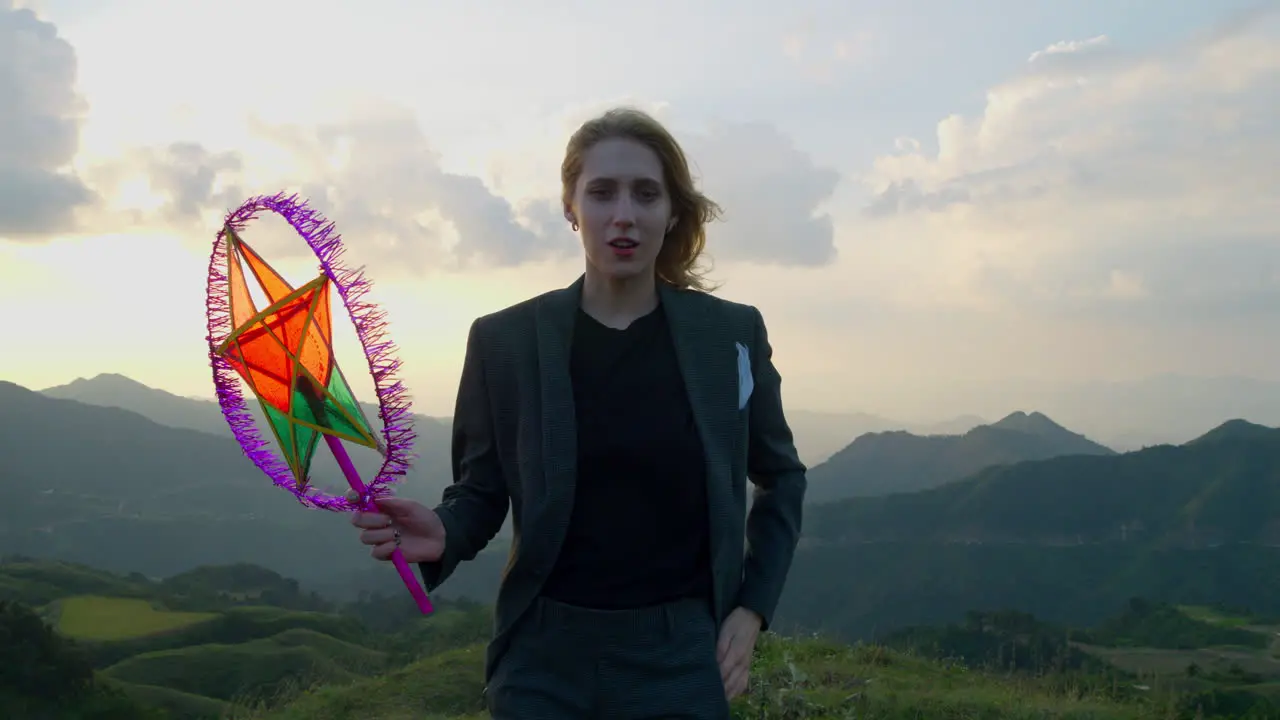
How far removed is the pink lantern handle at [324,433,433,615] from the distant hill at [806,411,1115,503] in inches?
5155

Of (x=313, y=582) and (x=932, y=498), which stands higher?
(x=932, y=498)

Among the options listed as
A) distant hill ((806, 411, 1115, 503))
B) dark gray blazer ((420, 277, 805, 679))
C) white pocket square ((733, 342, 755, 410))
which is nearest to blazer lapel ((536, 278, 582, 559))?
dark gray blazer ((420, 277, 805, 679))

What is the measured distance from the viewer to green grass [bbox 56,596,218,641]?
4494 centimetres

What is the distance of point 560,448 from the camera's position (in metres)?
2.78

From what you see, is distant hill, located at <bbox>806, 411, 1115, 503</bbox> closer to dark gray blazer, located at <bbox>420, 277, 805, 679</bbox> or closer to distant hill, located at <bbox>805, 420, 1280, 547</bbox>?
distant hill, located at <bbox>805, 420, 1280, 547</bbox>

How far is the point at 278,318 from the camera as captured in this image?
2.66m

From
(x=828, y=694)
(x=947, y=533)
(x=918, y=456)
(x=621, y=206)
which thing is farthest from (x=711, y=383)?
(x=918, y=456)

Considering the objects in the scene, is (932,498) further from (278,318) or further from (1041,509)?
(278,318)

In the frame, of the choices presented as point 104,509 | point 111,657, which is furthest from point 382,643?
point 104,509

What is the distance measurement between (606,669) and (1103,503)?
328 feet

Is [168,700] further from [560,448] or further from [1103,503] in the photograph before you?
[1103,503]

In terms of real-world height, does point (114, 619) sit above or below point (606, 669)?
below

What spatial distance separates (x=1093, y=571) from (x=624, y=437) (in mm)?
82589

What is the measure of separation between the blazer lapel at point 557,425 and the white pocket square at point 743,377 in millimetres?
495
